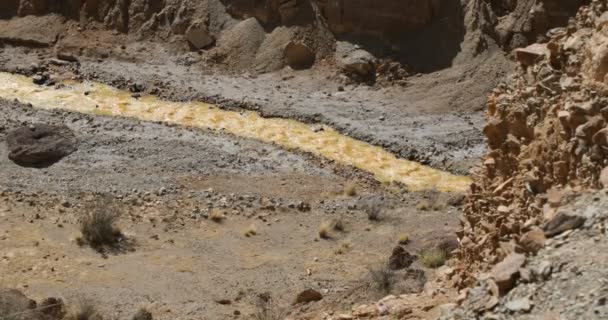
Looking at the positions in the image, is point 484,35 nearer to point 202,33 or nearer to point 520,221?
point 202,33

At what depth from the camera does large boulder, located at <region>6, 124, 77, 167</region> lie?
19172mm

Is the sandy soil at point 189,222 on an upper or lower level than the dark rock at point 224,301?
lower

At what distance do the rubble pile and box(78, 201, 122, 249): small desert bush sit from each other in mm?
8839

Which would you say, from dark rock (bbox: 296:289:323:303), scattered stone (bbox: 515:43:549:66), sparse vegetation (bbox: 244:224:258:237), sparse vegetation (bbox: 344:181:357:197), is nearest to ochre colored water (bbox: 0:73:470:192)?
sparse vegetation (bbox: 344:181:357:197)

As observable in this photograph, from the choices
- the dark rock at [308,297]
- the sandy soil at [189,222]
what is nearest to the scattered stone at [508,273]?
the sandy soil at [189,222]

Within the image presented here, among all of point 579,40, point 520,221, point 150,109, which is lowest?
point 150,109

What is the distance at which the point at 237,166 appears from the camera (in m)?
19.8

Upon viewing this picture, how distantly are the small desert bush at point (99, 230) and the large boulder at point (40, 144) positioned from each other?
4.02 meters

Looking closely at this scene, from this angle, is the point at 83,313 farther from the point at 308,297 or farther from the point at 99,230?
the point at 99,230

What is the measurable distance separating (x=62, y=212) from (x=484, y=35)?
1478 cm

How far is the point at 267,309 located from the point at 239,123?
11851 mm

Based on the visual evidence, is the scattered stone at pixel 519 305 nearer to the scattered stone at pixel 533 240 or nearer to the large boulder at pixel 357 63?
the scattered stone at pixel 533 240

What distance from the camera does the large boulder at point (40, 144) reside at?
1917cm

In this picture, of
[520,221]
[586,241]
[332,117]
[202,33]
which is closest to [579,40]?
[520,221]
